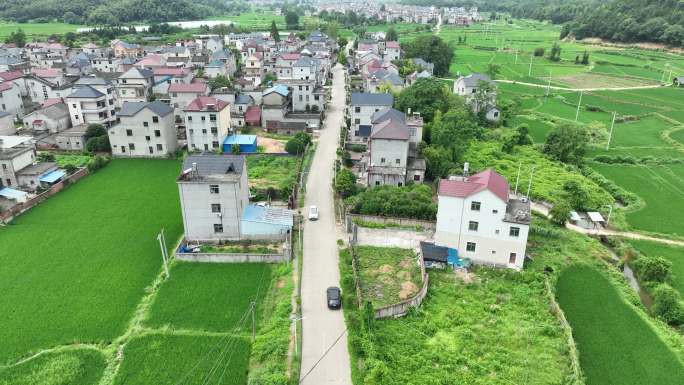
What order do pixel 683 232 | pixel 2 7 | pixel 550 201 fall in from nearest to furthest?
pixel 683 232, pixel 550 201, pixel 2 7

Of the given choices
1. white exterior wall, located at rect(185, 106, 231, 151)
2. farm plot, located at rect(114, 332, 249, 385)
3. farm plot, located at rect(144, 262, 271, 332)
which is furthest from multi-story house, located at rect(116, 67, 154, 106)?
farm plot, located at rect(114, 332, 249, 385)

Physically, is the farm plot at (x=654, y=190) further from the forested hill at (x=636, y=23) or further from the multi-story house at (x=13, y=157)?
the forested hill at (x=636, y=23)

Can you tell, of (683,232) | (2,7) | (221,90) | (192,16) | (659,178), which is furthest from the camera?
(192,16)

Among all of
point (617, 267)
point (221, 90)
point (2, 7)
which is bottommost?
point (617, 267)

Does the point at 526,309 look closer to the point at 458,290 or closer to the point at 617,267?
the point at 458,290

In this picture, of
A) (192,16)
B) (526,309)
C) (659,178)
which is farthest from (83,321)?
(192,16)

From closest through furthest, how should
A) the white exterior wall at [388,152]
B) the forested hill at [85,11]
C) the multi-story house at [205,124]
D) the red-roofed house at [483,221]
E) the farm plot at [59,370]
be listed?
the farm plot at [59,370] < the red-roofed house at [483,221] < the white exterior wall at [388,152] < the multi-story house at [205,124] < the forested hill at [85,11]

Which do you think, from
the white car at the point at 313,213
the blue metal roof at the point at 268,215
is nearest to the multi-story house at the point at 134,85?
the blue metal roof at the point at 268,215
